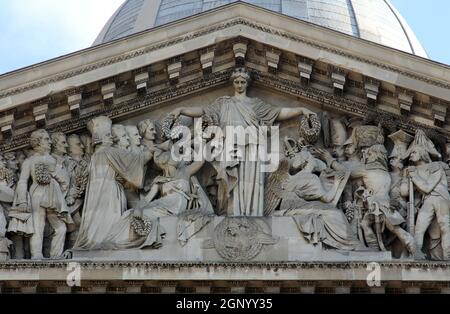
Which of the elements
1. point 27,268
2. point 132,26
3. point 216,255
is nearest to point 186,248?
point 216,255

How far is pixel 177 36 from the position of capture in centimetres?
2617

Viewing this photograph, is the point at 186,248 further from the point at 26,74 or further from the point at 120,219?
the point at 26,74

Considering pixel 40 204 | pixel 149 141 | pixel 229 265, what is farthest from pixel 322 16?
pixel 229 265

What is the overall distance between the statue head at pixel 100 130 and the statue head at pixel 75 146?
8.4 inches

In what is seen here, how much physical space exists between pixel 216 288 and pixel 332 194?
7.40 ft

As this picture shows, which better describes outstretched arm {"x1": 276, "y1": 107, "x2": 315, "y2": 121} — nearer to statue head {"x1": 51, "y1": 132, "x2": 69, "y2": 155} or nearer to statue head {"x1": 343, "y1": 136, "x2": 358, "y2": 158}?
statue head {"x1": 343, "y1": 136, "x2": 358, "y2": 158}

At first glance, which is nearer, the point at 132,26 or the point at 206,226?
the point at 206,226

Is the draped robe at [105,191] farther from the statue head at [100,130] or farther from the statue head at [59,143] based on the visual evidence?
the statue head at [59,143]

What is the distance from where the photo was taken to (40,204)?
25219 millimetres

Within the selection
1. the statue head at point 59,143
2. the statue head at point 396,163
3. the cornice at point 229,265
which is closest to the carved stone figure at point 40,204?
the statue head at point 59,143

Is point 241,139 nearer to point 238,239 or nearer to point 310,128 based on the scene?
point 310,128

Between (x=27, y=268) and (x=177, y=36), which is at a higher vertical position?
(x=177, y=36)

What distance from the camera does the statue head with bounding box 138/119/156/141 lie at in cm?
2597

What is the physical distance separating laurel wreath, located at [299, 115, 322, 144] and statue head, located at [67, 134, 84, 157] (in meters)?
3.15
